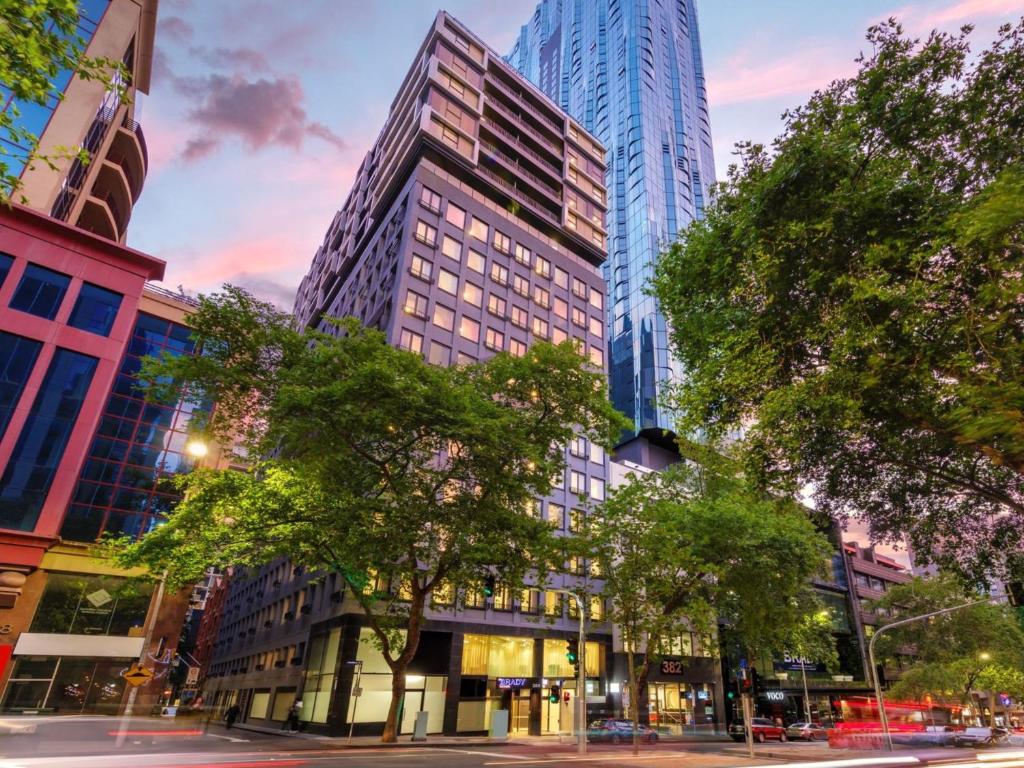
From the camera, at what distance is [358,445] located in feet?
70.2

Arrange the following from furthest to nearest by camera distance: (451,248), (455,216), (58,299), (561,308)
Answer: (561,308) < (455,216) < (451,248) < (58,299)

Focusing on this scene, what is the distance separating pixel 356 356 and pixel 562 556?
13.0 metres

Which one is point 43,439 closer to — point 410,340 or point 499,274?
point 410,340

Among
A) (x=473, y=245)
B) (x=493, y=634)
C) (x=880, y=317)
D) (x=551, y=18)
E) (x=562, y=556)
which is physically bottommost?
(x=493, y=634)

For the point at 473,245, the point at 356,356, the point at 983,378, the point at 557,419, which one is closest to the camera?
the point at 983,378

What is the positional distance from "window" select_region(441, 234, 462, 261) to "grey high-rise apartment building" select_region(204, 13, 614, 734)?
0.39 ft

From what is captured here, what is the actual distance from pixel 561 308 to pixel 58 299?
39172 mm

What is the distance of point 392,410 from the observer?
755 inches

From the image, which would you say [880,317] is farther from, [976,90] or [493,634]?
[493,634]

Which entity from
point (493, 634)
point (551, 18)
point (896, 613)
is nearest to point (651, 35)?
point (551, 18)

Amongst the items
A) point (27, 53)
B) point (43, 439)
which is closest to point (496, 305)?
point (43, 439)

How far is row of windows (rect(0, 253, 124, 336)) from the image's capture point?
35.2 m

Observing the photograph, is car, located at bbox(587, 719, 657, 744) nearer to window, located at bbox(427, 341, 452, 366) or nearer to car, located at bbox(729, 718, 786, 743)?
car, located at bbox(729, 718, 786, 743)

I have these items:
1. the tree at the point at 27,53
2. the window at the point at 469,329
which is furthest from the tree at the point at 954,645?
the tree at the point at 27,53
